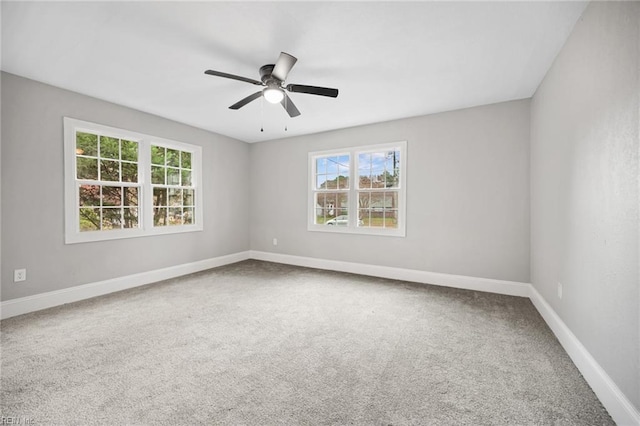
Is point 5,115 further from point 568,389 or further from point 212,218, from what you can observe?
point 568,389

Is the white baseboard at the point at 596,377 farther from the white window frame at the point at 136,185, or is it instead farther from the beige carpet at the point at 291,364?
the white window frame at the point at 136,185

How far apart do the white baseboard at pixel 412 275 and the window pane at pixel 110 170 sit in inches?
115

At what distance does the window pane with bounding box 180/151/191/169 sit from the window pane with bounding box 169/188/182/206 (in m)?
0.44

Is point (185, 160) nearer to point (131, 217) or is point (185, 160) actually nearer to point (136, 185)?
point (136, 185)

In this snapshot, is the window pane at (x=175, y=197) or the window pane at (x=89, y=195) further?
the window pane at (x=175, y=197)

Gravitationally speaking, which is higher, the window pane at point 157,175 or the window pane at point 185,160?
the window pane at point 185,160

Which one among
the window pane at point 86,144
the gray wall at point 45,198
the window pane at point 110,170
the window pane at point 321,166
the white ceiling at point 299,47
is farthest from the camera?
the window pane at point 321,166

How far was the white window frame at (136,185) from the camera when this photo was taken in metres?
3.34

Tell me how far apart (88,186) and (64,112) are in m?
0.92

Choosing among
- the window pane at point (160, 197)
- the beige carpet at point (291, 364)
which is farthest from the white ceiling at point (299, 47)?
the beige carpet at point (291, 364)

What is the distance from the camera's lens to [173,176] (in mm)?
4602

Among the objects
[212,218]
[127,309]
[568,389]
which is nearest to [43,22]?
[127,309]

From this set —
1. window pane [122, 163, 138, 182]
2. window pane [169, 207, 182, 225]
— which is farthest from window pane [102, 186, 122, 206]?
window pane [169, 207, 182, 225]

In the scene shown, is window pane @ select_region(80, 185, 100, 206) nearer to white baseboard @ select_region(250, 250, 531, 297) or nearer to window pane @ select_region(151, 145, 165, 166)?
window pane @ select_region(151, 145, 165, 166)
